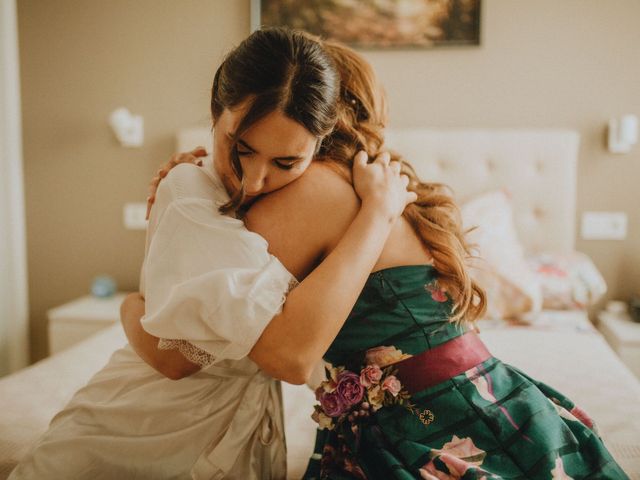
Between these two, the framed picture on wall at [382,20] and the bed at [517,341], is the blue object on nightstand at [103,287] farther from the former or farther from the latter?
the framed picture on wall at [382,20]

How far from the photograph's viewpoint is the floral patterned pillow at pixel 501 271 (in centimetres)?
201

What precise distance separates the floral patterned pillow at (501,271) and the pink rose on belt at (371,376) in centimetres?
112

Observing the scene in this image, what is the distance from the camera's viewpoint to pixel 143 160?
2768mm

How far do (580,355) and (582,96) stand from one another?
4.30 ft

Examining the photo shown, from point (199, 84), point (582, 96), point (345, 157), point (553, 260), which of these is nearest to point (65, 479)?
point (345, 157)

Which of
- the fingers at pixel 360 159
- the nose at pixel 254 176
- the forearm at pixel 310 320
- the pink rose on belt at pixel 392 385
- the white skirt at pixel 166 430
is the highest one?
the fingers at pixel 360 159

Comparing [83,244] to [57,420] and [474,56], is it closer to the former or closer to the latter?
[57,420]

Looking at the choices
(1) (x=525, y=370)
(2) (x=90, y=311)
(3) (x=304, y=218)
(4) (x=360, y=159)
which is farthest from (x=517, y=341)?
(2) (x=90, y=311)

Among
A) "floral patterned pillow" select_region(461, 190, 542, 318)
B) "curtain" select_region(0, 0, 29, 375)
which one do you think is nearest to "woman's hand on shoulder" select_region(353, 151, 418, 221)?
"floral patterned pillow" select_region(461, 190, 542, 318)

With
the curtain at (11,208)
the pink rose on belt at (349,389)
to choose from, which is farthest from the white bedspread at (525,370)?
the curtain at (11,208)

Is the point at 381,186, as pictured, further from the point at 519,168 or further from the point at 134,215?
the point at 134,215

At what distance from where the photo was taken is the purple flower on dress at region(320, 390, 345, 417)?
37.7 inches

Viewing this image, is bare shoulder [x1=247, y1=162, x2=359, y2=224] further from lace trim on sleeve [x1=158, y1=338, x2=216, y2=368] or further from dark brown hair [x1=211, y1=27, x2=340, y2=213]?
lace trim on sleeve [x1=158, y1=338, x2=216, y2=368]

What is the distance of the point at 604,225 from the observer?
250 cm
